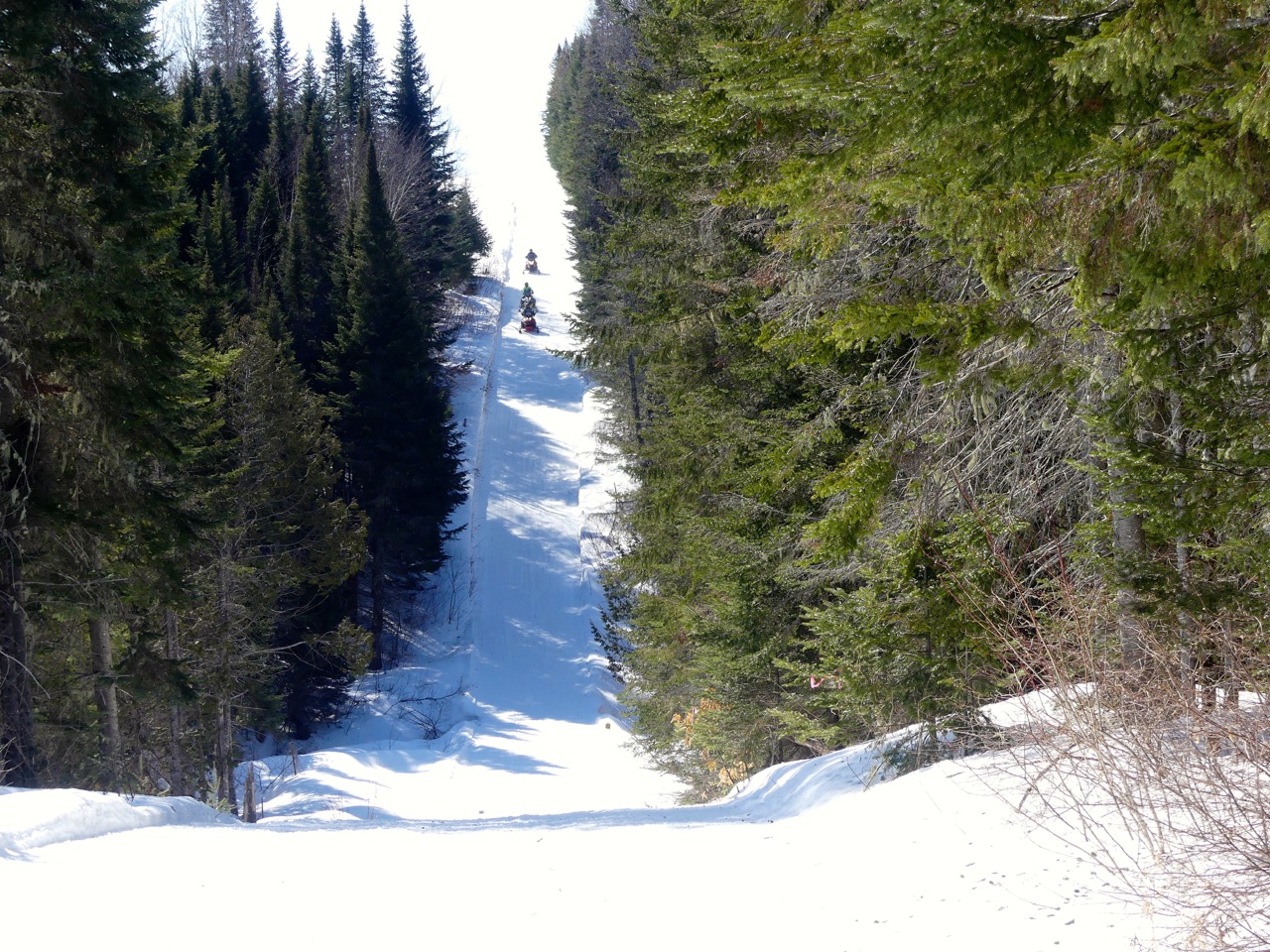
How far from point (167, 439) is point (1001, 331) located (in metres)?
9.75

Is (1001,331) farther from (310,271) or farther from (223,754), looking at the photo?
(310,271)

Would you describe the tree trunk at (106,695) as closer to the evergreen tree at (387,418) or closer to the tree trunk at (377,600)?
the evergreen tree at (387,418)

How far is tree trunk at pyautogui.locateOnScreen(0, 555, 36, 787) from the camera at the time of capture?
10711 mm

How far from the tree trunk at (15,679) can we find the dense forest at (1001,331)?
8210mm

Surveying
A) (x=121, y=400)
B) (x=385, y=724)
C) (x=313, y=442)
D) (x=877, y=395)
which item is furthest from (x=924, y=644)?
(x=385, y=724)

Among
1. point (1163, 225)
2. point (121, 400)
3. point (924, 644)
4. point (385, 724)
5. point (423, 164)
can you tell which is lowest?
point (385, 724)

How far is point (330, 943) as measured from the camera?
461cm

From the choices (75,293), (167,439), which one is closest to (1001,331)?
(75,293)

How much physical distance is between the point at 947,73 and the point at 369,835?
262 inches

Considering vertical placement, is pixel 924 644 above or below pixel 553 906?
above

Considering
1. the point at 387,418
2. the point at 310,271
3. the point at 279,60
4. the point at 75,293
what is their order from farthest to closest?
the point at 279,60, the point at 310,271, the point at 387,418, the point at 75,293

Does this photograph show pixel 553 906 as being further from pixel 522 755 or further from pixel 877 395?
pixel 522 755

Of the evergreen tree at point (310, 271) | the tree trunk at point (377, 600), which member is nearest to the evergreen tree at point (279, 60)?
the evergreen tree at point (310, 271)

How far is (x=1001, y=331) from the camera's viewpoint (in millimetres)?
5312
